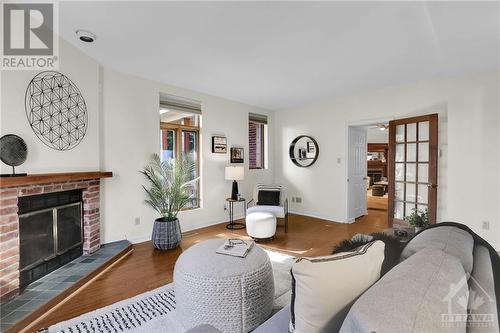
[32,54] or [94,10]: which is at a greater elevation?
[94,10]

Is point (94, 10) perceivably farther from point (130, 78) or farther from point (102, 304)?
point (102, 304)

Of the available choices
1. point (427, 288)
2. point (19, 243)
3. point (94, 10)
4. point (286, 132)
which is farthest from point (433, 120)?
point (19, 243)

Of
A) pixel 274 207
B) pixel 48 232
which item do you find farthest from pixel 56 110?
pixel 274 207

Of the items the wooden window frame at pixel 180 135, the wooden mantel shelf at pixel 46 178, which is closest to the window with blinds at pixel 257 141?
the wooden window frame at pixel 180 135

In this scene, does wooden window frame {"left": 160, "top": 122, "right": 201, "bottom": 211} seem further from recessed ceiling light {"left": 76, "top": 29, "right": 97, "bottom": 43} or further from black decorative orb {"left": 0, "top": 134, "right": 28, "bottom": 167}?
black decorative orb {"left": 0, "top": 134, "right": 28, "bottom": 167}

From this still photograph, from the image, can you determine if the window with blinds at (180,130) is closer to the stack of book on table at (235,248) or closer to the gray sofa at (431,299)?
the stack of book on table at (235,248)

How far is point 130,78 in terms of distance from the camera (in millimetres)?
3537

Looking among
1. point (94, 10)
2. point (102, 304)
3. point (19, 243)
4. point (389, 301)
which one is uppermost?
point (94, 10)

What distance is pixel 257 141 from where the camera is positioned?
5.82 m

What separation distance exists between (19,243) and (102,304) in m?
0.93

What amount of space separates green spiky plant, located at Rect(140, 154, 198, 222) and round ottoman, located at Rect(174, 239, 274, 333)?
180 centimetres

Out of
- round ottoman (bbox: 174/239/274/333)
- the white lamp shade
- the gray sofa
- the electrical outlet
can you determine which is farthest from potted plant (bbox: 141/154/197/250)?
the electrical outlet

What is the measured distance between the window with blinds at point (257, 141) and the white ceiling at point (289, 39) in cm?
178

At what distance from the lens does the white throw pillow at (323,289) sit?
2.65 feet
